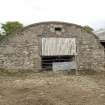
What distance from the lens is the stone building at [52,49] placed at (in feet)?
60.6

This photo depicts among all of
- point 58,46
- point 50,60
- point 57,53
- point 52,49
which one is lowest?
point 50,60

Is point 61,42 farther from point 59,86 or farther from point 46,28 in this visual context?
point 59,86

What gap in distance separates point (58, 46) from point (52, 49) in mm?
547

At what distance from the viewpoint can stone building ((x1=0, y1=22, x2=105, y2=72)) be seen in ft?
60.6

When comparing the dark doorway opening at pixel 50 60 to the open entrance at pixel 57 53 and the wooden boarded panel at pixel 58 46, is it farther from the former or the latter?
the wooden boarded panel at pixel 58 46

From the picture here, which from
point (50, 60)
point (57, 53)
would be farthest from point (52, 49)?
point (50, 60)

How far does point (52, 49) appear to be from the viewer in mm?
19297

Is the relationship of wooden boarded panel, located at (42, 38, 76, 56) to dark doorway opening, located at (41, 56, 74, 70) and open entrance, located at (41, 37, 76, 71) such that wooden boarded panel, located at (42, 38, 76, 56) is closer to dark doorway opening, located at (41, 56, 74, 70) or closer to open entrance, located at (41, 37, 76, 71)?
open entrance, located at (41, 37, 76, 71)

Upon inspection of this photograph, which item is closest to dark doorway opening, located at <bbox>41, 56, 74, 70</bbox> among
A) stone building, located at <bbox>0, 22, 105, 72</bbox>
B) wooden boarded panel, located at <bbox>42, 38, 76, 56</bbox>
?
stone building, located at <bbox>0, 22, 105, 72</bbox>

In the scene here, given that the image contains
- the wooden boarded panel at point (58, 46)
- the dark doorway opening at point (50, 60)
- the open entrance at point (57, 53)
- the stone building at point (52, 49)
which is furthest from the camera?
the dark doorway opening at point (50, 60)

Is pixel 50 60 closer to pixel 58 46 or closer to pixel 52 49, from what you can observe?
pixel 52 49

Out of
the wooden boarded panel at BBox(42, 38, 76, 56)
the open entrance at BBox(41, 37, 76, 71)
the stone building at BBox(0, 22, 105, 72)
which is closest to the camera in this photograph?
the stone building at BBox(0, 22, 105, 72)

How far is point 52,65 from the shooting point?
747 inches

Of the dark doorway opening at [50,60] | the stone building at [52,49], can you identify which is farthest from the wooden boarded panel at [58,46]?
the dark doorway opening at [50,60]
